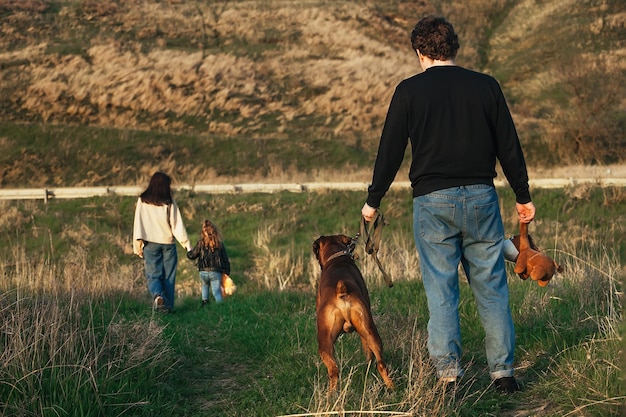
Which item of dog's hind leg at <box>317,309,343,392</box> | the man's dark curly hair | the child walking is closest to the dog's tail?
dog's hind leg at <box>317,309,343,392</box>

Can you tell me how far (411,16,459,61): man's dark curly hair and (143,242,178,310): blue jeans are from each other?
6366mm

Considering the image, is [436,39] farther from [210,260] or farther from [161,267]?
[210,260]

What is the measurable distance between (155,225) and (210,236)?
1.15 m

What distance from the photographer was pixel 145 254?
11023 mm

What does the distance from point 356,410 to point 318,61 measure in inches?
1619

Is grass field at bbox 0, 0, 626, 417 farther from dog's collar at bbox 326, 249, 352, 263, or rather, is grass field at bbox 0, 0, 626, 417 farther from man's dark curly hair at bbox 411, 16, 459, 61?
man's dark curly hair at bbox 411, 16, 459, 61

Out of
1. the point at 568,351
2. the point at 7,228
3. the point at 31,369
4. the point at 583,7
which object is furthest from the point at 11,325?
the point at 583,7

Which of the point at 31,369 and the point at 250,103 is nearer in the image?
the point at 31,369

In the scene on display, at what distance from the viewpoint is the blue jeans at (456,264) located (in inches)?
209

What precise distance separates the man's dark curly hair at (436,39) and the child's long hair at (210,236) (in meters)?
6.78

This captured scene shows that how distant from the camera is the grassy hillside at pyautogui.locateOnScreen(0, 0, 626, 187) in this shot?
1325 inches

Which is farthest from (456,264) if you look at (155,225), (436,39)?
(155,225)

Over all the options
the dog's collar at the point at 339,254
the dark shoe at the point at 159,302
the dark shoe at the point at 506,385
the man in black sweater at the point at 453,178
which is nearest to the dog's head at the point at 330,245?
the dog's collar at the point at 339,254

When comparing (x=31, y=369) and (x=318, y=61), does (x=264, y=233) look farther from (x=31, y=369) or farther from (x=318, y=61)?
(x=318, y=61)
